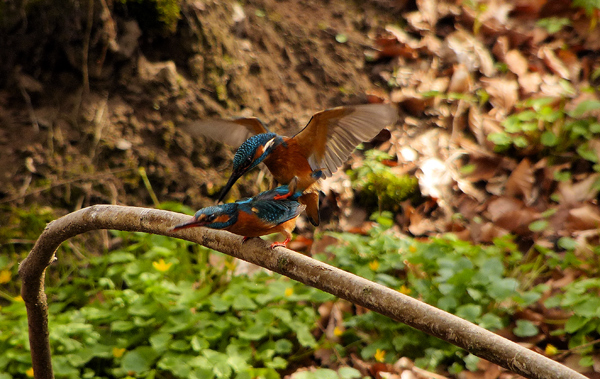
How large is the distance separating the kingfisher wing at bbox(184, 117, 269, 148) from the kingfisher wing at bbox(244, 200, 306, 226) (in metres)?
0.70

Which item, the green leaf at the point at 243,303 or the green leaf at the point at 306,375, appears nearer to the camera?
the green leaf at the point at 306,375

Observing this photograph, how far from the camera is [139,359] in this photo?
2.72 meters

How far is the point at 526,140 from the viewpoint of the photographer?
3951mm

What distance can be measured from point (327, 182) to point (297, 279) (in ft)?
7.53

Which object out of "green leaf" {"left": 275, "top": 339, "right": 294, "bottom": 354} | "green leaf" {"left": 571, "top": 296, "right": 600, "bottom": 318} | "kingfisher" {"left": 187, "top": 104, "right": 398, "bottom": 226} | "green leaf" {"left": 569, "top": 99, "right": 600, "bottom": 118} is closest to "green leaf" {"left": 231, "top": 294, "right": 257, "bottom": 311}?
"green leaf" {"left": 275, "top": 339, "right": 294, "bottom": 354}

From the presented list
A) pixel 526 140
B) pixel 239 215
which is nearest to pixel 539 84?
pixel 526 140

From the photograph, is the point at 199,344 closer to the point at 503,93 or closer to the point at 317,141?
the point at 317,141

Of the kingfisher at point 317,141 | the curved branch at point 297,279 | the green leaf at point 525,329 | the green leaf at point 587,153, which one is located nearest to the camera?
the curved branch at point 297,279

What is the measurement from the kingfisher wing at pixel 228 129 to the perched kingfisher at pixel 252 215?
0.65 m

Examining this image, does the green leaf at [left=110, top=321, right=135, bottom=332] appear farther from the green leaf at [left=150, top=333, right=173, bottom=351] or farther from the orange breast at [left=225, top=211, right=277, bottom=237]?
the orange breast at [left=225, top=211, right=277, bottom=237]

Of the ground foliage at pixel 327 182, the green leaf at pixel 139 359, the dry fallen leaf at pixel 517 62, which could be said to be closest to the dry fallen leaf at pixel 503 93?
the ground foliage at pixel 327 182

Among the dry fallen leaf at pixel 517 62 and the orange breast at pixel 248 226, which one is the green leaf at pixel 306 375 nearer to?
the orange breast at pixel 248 226

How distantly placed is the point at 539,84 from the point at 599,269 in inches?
78.0

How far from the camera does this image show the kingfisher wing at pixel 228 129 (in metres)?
2.60
